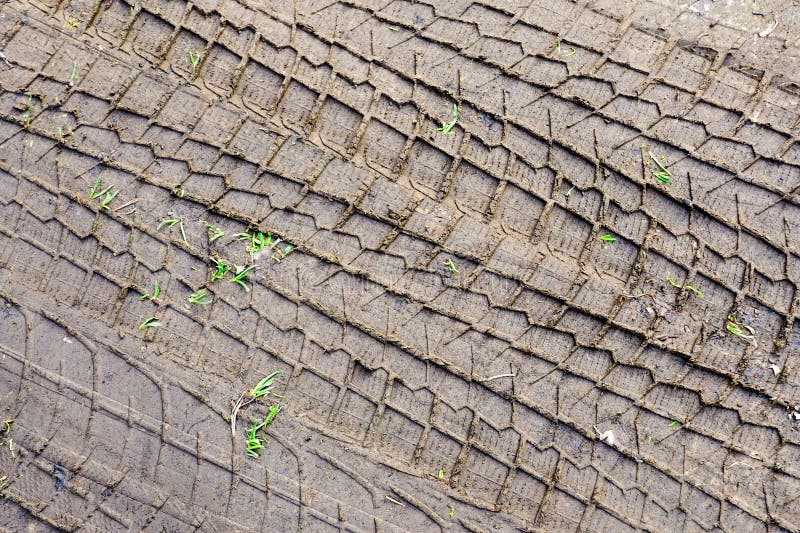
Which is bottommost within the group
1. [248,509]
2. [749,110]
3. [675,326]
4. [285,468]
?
[248,509]

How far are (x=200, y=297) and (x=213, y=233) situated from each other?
0.49 meters

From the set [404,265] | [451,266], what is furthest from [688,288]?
[404,265]

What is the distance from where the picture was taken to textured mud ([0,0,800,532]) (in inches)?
157

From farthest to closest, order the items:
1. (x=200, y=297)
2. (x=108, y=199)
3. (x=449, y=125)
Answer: (x=449, y=125) < (x=108, y=199) < (x=200, y=297)

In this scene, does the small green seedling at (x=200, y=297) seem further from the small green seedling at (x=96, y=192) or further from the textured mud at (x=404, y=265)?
the small green seedling at (x=96, y=192)

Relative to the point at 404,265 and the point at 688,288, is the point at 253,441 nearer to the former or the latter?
the point at 404,265

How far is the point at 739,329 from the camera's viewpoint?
13.5 ft

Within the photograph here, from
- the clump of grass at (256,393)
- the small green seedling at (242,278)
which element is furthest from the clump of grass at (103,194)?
the clump of grass at (256,393)

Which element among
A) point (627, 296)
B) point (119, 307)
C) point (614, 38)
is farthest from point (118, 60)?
point (627, 296)

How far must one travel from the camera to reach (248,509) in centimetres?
395

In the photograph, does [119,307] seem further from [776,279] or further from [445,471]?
[776,279]

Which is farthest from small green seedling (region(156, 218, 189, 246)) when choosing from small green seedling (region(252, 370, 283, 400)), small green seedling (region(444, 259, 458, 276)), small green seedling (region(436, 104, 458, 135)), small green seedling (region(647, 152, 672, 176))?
small green seedling (region(647, 152, 672, 176))

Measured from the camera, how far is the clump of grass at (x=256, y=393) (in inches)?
157

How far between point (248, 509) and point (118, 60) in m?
3.64
